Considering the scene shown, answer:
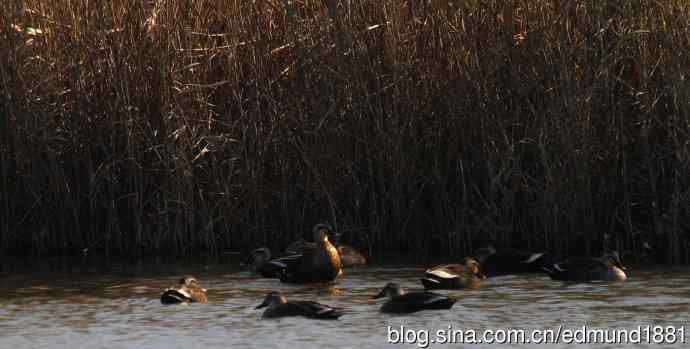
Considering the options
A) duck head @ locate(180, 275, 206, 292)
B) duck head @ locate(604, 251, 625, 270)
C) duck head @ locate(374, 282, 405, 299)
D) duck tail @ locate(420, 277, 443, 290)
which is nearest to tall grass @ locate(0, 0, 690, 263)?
duck head @ locate(604, 251, 625, 270)

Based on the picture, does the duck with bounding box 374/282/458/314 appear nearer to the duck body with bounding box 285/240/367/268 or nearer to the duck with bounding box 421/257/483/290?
the duck with bounding box 421/257/483/290

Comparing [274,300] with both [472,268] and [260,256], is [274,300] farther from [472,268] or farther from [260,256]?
[260,256]

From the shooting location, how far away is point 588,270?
1325cm

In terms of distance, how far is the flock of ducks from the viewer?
11711mm

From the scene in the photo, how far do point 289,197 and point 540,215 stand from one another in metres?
2.47

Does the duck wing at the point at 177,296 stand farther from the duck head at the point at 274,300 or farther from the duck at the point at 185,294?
the duck head at the point at 274,300

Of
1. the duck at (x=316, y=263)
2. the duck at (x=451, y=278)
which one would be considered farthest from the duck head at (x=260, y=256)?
the duck at (x=451, y=278)

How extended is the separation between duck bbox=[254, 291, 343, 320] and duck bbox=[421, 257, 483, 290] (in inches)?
52.7

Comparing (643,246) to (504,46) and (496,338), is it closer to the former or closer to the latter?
(504,46)

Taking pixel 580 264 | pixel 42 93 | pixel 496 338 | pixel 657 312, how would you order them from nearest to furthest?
pixel 496 338, pixel 657 312, pixel 580 264, pixel 42 93

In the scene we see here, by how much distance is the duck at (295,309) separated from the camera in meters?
11.5

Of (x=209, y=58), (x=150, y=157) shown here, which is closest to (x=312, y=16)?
(x=209, y=58)

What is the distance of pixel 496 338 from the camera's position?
35.1 ft

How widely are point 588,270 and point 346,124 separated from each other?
3154 mm
